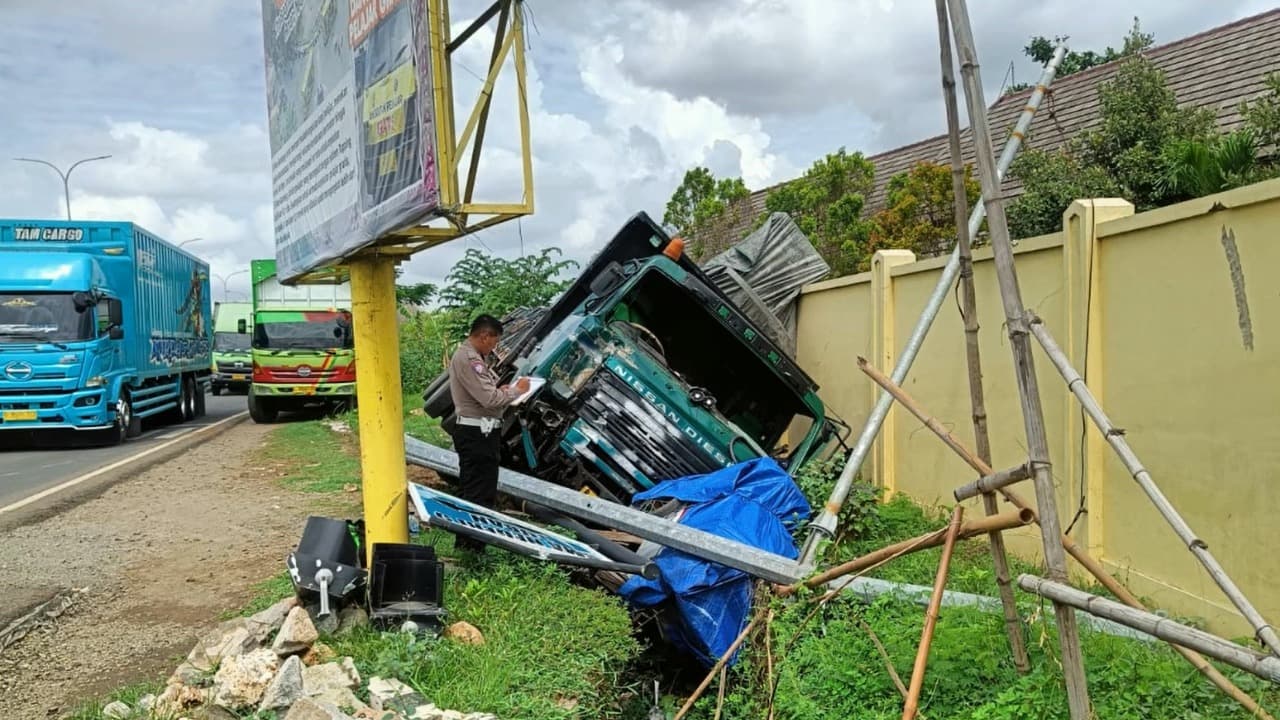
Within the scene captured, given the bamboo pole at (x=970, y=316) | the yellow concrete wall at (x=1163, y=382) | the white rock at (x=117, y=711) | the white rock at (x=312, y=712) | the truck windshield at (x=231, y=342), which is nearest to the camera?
the bamboo pole at (x=970, y=316)

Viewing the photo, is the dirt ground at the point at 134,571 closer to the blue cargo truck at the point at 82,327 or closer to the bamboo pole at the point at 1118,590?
the bamboo pole at the point at 1118,590

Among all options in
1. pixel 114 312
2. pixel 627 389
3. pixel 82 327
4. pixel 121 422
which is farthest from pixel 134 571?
pixel 121 422

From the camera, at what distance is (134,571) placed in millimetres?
6152

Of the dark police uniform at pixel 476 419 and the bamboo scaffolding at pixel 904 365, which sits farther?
the dark police uniform at pixel 476 419

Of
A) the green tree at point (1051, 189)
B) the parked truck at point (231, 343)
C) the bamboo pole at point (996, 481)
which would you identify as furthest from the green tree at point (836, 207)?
the parked truck at point (231, 343)

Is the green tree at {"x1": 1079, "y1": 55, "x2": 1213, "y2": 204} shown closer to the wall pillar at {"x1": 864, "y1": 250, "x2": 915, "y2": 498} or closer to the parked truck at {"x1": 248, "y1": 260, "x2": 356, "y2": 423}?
the wall pillar at {"x1": 864, "y1": 250, "x2": 915, "y2": 498}

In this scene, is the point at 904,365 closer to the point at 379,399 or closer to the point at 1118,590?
the point at 1118,590

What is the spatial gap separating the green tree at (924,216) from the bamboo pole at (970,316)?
26.2ft

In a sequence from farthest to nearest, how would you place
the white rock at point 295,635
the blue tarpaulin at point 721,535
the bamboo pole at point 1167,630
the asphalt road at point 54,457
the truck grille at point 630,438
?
the asphalt road at point 54,457 → the truck grille at point 630,438 → the blue tarpaulin at point 721,535 → the white rock at point 295,635 → the bamboo pole at point 1167,630

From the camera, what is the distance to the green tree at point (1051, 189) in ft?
30.4

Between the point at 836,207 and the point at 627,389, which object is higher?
the point at 836,207

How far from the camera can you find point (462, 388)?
18.4 ft

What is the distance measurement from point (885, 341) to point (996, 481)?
4.98 m

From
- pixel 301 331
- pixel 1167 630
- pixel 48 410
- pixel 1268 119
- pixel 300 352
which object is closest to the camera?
pixel 1167 630
